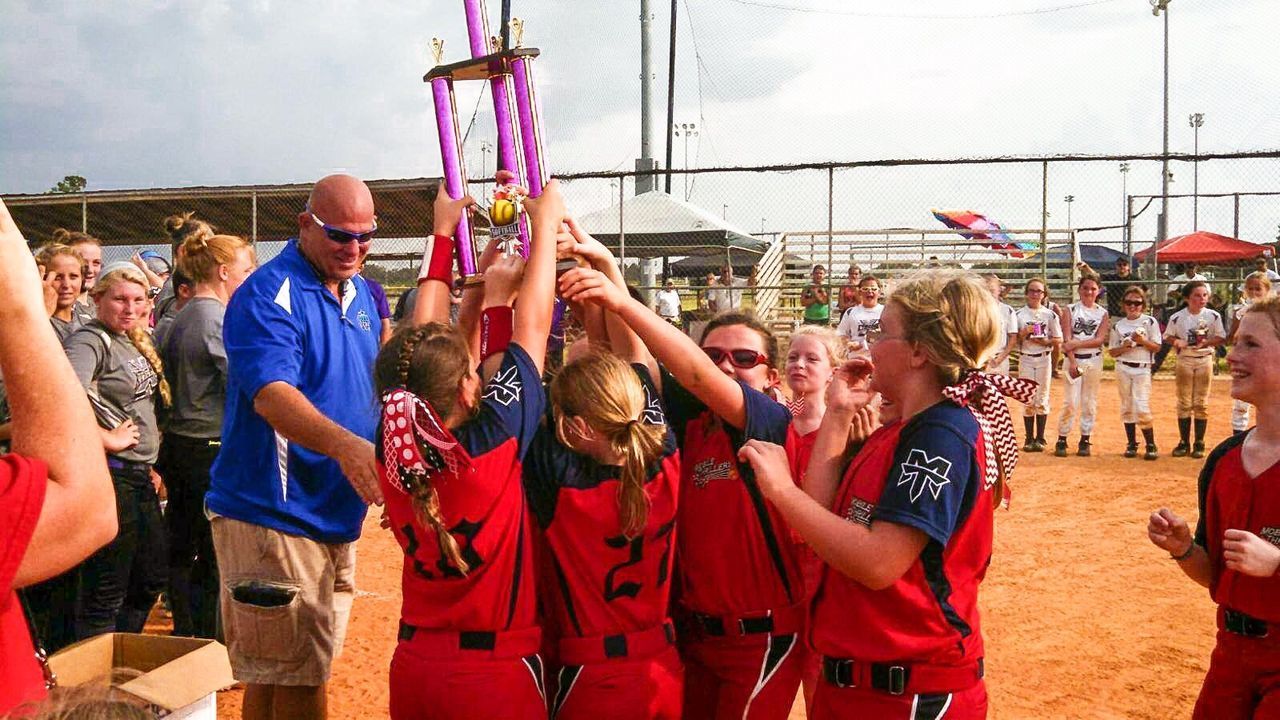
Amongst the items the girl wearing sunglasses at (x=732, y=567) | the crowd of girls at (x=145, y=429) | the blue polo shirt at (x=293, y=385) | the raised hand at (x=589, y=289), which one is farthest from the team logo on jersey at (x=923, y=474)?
the crowd of girls at (x=145, y=429)

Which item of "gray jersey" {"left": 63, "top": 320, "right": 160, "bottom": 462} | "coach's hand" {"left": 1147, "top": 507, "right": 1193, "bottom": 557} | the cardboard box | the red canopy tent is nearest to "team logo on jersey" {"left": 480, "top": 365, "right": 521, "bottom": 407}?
the cardboard box

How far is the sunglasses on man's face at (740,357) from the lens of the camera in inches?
129

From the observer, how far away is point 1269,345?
2.98m

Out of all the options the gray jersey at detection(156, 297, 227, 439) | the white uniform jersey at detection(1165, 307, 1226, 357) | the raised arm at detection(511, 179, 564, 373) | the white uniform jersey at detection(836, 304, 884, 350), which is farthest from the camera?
the white uniform jersey at detection(836, 304, 884, 350)

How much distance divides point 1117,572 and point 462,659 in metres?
6.33

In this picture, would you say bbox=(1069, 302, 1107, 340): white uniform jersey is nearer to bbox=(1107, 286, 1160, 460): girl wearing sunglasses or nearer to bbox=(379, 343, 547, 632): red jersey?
bbox=(1107, 286, 1160, 460): girl wearing sunglasses

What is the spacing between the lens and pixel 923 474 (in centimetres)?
233

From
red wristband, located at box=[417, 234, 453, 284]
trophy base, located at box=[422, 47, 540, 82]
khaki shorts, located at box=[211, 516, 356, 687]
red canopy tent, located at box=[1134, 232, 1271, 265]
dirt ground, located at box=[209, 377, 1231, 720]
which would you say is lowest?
dirt ground, located at box=[209, 377, 1231, 720]

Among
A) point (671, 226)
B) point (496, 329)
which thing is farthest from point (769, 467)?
point (671, 226)

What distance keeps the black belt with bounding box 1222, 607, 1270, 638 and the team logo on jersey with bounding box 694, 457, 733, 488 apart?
5.10 ft

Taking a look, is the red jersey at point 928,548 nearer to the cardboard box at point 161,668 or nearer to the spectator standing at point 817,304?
the cardboard box at point 161,668

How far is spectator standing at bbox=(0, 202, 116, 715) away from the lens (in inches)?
53.1

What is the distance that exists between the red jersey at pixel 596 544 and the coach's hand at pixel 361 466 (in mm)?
471

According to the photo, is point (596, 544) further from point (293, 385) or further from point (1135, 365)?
point (1135, 365)
